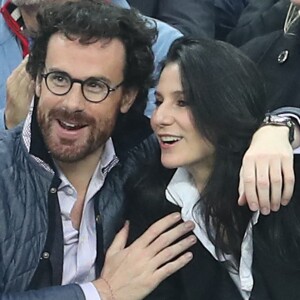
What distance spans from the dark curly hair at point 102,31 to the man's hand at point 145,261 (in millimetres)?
350

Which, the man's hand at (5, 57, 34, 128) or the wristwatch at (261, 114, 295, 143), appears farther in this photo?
the man's hand at (5, 57, 34, 128)

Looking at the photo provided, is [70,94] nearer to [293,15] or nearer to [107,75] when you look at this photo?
[107,75]

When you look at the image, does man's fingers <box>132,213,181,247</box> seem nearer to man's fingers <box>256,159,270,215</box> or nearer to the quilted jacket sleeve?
the quilted jacket sleeve

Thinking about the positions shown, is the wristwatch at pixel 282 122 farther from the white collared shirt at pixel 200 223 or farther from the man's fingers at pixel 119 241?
the man's fingers at pixel 119 241

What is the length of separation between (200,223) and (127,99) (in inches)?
13.3

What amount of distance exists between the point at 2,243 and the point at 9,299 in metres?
0.11

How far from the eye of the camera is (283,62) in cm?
195

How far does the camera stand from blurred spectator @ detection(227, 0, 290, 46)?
2.19m

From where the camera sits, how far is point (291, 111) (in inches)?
68.2

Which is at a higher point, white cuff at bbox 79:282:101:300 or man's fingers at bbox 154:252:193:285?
man's fingers at bbox 154:252:193:285

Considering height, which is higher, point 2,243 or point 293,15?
point 293,15

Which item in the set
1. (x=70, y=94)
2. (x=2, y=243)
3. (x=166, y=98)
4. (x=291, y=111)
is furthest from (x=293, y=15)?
(x=2, y=243)

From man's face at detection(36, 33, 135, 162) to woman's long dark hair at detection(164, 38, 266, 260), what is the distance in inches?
6.9

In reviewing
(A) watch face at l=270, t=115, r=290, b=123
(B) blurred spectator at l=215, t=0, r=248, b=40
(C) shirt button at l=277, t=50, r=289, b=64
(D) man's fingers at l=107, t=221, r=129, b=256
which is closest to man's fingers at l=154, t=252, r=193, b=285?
(D) man's fingers at l=107, t=221, r=129, b=256
